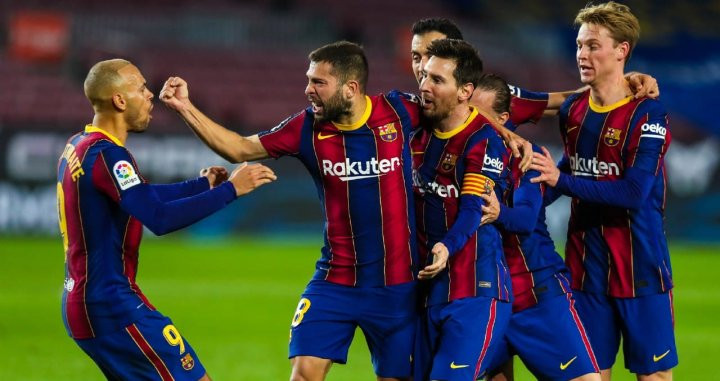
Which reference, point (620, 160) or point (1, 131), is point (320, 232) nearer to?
point (1, 131)

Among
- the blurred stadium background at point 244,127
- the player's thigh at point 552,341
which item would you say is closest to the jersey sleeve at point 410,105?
the player's thigh at point 552,341

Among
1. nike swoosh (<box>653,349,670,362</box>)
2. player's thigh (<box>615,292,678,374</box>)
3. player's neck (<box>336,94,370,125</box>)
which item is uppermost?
player's neck (<box>336,94,370,125</box>)

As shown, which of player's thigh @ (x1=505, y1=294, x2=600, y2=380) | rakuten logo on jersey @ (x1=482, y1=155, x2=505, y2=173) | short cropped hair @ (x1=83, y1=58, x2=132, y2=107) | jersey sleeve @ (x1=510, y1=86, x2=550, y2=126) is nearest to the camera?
short cropped hair @ (x1=83, y1=58, x2=132, y2=107)

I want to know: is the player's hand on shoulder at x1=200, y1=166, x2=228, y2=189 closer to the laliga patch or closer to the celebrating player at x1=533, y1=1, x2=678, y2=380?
the laliga patch

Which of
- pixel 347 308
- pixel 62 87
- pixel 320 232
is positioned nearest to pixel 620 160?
pixel 347 308

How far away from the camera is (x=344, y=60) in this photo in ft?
20.9

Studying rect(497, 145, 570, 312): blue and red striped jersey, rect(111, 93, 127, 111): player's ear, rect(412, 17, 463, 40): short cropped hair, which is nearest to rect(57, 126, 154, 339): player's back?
rect(111, 93, 127, 111): player's ear

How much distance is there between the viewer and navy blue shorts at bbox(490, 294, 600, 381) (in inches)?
246

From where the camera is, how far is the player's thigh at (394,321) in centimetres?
635

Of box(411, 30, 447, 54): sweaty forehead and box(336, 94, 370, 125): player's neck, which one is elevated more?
box(411, 30, 447, 54): sweaty forehead

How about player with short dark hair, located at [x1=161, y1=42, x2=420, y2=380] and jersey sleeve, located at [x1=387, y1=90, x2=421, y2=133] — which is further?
jersey sleeve, located at [x1=387, y1=90, x2=421, y2=133]

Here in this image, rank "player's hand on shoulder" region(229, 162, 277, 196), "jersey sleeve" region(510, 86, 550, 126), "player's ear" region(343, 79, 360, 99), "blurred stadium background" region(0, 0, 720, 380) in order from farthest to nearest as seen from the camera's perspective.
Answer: "blurred stadium background" region(0, 0, 720, 380) < "jersey sleeve" region(510, 86, 550, 126) < "player's ear" region(343, 79, 360, 99) < "player's hand on shoulder" region(229, 162, 277, 196)

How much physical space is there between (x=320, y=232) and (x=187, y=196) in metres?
14.9

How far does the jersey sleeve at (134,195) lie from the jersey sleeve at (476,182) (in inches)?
52.3
